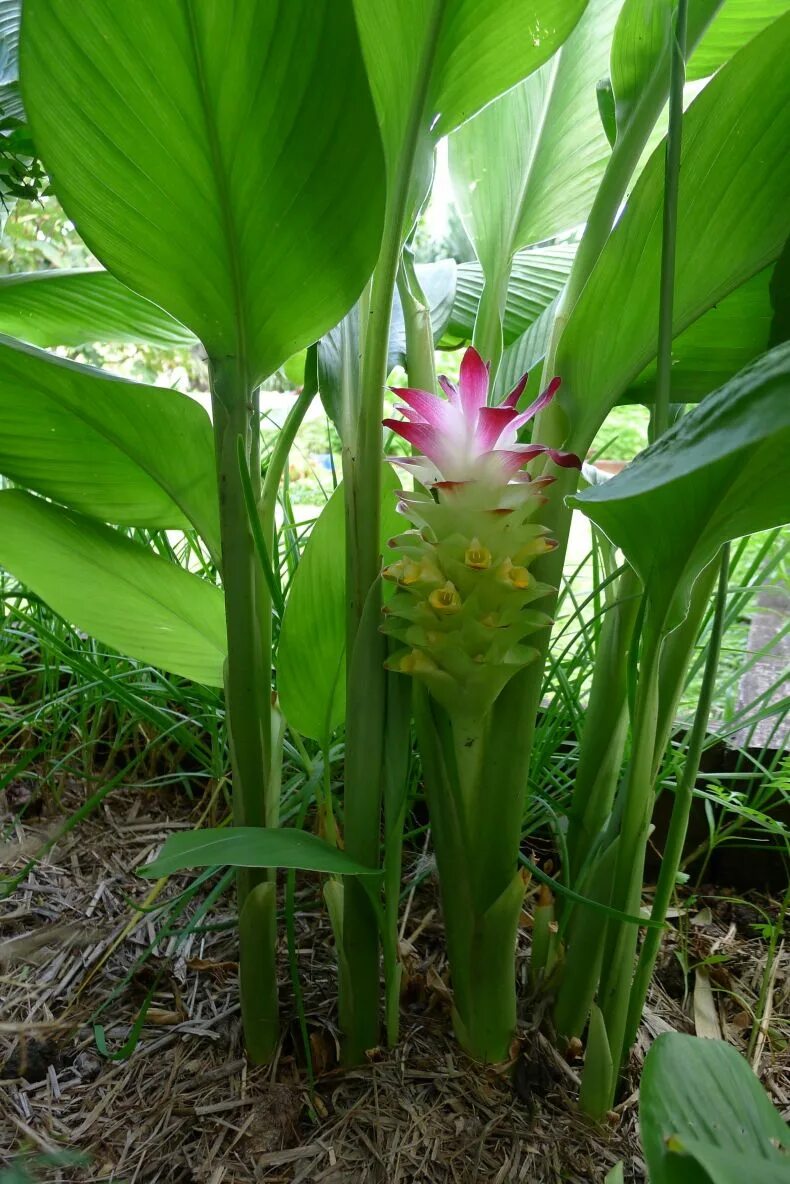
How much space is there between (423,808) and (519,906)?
334 millimetres

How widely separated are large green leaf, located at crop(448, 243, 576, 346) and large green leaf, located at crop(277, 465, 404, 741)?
1.03 ft

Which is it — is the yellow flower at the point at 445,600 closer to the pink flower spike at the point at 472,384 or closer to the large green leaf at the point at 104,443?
the pink flower spike at the point at 472,384

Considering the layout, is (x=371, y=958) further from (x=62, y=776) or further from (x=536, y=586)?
(x=62, y=776)

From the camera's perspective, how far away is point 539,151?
647 mm

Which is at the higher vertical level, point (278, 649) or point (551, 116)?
point (551, 116)

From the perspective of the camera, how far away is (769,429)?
26 centimetres

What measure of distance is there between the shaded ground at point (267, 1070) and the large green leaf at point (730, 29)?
0.68 meters

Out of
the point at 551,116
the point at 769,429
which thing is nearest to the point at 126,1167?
the point at 769,429

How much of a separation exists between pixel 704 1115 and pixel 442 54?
0.53 meters

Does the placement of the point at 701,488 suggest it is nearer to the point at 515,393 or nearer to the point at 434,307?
the point at 515,393

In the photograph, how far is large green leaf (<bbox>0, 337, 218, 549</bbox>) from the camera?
0.53 metres

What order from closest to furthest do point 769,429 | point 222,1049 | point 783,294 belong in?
1. point 769,429
2. point 783,294
3. point 222,1049

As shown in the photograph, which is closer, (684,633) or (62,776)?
(684,633)

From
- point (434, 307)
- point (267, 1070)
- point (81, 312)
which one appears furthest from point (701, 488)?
point (81, 312)
